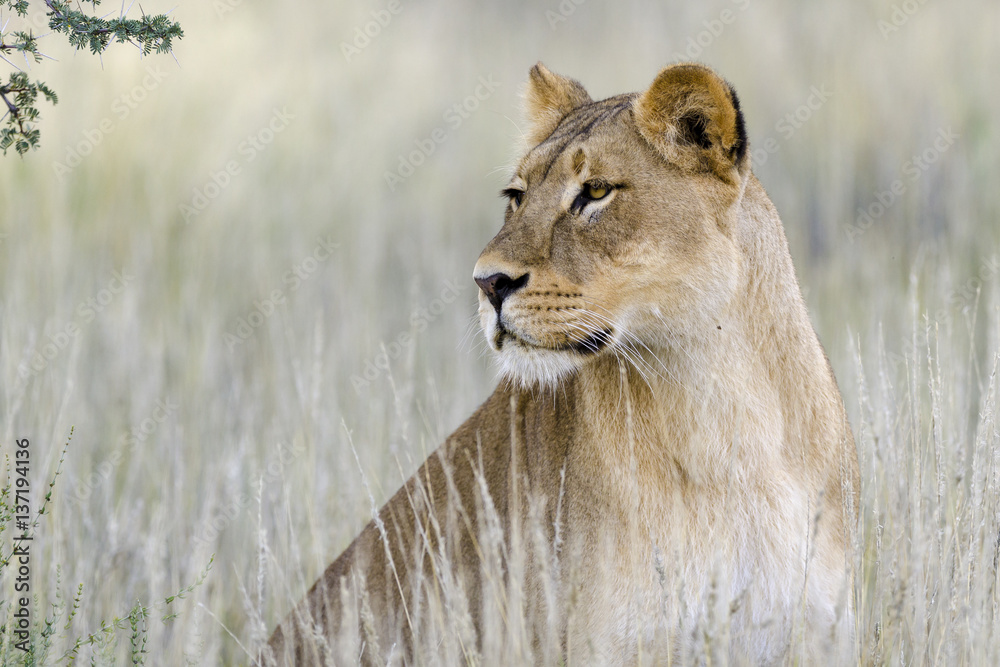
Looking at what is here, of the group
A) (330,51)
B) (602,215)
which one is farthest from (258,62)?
(602,215)

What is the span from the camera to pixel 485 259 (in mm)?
3213

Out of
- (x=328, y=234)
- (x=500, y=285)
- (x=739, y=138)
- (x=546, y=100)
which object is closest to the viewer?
(x=500, y=285)

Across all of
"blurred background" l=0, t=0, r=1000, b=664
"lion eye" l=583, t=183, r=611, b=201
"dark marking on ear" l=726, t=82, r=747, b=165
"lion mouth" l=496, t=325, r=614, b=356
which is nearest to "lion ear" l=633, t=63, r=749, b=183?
"dark marking on ear" l=726, t=82, r=747, b=165

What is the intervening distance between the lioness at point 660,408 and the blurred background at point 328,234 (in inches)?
65.0

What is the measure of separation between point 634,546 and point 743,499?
384 millimetres

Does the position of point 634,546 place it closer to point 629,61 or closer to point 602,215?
point 602,215

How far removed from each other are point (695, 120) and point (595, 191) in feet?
1.31

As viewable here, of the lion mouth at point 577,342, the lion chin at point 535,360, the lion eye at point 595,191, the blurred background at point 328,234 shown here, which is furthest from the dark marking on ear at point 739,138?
the blurred background at point 328,234

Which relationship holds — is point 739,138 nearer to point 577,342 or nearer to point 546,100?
point 577,342

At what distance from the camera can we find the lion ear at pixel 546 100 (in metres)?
4.18

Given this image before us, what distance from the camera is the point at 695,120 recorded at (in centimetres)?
343

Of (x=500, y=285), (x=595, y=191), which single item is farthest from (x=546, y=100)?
(x=500, y=285)

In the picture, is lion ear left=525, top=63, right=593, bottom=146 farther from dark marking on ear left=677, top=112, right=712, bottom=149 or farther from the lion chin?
the lion chin

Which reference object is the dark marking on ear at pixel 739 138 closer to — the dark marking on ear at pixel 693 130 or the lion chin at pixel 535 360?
the dark marking on ear at pixel 693 130
